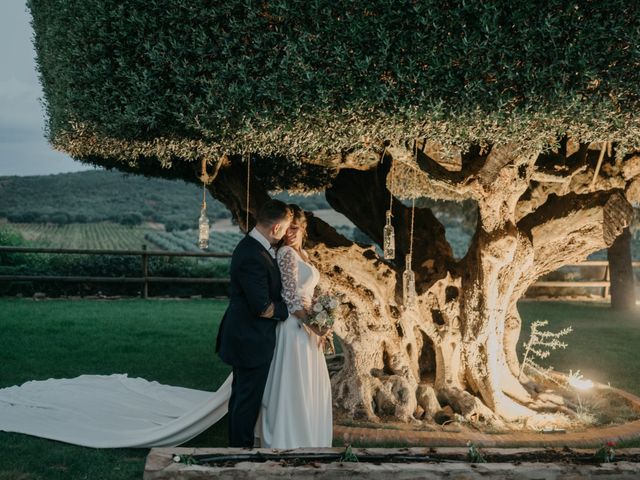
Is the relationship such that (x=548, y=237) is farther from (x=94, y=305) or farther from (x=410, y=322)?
(x=94, y=305)

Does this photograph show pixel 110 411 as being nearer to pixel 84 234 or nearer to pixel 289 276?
pixel 289 276

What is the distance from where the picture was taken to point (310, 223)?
760 cm

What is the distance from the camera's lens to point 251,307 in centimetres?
541

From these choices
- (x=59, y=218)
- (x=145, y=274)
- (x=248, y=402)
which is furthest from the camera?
(x=59, y=218)

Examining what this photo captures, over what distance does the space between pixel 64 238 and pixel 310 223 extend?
27210mm

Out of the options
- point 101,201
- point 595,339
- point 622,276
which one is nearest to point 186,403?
point 595,339

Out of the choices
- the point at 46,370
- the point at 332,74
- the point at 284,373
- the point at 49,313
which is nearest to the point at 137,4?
the point at 332,74

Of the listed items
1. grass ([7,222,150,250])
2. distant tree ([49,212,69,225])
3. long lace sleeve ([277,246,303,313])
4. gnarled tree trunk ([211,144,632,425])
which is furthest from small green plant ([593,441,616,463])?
distant tree ([49,212,69,225])

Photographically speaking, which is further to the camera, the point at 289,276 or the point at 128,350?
the point at 128,350

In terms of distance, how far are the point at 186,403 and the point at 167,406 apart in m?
0.20

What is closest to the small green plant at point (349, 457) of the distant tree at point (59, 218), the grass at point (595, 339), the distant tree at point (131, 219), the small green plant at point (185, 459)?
the small green plant at point (185, 459)

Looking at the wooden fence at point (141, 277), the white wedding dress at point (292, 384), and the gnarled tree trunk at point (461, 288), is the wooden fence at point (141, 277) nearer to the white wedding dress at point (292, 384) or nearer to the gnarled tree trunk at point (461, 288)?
the gnarled tree trunk at point (461, 288)

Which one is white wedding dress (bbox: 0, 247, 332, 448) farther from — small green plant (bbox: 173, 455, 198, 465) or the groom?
small green plant (bbox: 173, 455, 198, 465)

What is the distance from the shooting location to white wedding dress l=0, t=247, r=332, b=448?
221 inches
